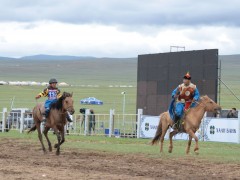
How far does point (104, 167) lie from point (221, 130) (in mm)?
13124

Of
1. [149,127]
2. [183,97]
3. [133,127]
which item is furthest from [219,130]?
[183,97]

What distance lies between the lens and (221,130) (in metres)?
28.7

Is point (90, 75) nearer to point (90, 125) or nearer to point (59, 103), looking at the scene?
point (90, 125)

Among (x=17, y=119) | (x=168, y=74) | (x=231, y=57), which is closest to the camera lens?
(x=168, y=74)

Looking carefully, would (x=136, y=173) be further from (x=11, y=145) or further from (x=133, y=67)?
(x=133, y=67)

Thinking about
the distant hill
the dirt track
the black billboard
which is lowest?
the dirt track

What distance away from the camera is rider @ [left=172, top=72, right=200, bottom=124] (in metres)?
20.9

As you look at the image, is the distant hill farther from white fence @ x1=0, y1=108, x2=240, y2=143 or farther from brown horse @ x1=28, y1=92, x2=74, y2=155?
brown horse @ x1=28, y1=92, x2=74, y2=155

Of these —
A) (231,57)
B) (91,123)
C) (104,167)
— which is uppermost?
(231,57)

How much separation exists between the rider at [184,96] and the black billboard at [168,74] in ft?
27.9

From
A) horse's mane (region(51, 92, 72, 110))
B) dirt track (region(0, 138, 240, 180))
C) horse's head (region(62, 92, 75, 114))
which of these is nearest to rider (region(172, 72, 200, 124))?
dirt track (region(0, 138, 240, 180))

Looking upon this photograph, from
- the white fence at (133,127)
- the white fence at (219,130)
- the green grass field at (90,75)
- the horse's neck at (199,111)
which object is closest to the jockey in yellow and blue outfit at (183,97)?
the horse's neck at (199,111)

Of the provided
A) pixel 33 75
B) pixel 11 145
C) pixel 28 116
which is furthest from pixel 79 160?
pixel 33 75

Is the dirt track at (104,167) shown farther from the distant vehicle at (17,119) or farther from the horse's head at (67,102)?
the distant vehicle at (17,119)
